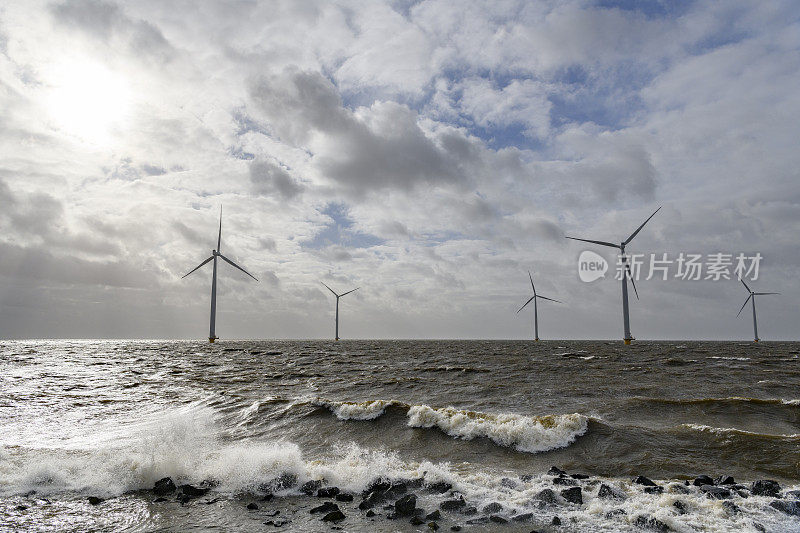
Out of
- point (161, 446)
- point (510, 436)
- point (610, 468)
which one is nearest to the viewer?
point (610, 468)

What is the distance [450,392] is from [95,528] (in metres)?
21.0

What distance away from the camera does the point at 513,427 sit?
1778 cm

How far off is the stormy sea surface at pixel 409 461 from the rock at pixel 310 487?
0.04 metres

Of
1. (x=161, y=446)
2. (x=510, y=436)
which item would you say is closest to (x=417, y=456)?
(x=510, y=436)

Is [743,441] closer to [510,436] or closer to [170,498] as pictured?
[510,436]

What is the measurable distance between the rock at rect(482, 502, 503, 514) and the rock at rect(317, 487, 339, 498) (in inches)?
157

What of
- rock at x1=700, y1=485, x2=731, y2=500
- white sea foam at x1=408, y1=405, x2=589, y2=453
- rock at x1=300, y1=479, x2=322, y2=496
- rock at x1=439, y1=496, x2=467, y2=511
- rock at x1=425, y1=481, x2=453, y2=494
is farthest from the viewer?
white sea foam at x1=408, y1=405, x2=589, y2=453

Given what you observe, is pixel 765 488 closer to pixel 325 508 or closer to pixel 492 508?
pixel 492 508

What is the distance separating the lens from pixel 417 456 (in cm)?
1642

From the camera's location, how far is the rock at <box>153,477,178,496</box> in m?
12.6

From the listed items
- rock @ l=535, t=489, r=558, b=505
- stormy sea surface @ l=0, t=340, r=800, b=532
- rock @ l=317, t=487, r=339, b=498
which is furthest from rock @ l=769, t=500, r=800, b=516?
rock @ l=317, t=487, r=339, b=498

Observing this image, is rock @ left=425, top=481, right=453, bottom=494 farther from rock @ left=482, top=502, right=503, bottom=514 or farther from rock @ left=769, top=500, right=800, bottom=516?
rock @ left=769, top=500, right=800, bottom=516

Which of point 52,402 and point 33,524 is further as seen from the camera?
point 52,402

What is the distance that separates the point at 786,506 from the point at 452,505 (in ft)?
24.6
